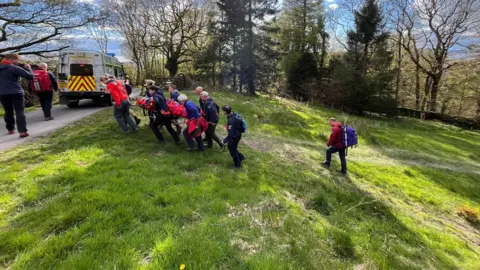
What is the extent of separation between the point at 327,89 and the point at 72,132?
999 inches

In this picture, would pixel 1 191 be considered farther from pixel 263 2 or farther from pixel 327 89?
pixel 327 89

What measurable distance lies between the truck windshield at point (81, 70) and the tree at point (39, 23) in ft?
22.7

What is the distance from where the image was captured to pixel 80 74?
12.2 m

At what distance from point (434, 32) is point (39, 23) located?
120 ft

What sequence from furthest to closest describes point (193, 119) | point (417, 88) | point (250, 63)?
point (417, 88)
point (250, 63)
point (193, 119)

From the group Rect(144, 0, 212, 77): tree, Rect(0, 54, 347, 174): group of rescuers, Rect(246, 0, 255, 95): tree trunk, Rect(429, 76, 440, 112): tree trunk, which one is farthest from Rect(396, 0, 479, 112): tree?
Rect(0, 54, 347, 174): group of rescuers

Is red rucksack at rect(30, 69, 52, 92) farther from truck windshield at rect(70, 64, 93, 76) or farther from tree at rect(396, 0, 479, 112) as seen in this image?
tree at rect(396, 0, 479, 112)

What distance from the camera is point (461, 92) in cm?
2686

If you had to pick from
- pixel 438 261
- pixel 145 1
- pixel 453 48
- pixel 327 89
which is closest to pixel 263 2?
pixel 327 89

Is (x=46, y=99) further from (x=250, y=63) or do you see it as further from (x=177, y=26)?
(x=177, y=26)

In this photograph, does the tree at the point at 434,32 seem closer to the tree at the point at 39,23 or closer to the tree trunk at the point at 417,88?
the tree trunk at the point at 417,88

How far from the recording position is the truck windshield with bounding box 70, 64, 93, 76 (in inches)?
477

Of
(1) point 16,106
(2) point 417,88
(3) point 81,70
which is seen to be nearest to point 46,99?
(1) point 16,106

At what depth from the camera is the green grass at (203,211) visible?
3.13 metres
